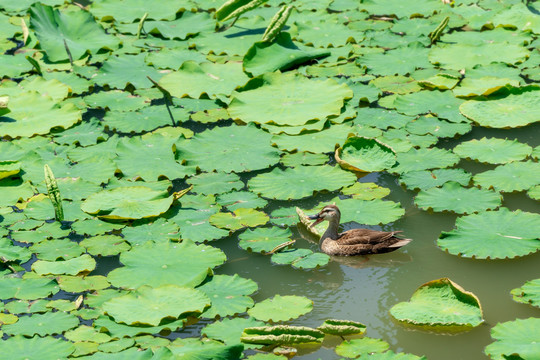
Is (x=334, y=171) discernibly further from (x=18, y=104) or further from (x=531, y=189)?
(x=18, y=104)

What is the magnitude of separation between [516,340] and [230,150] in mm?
3187

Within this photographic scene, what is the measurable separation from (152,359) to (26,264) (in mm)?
1659

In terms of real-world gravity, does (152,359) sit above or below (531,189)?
below

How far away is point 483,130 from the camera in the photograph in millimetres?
7750

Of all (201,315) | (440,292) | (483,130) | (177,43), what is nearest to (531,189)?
(483,130)

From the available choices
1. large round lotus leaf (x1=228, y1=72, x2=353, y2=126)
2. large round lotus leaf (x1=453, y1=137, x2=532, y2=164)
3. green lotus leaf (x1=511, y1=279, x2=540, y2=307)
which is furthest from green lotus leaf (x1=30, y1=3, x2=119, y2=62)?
green lotus leaf (x1=511, y1=279, x2=540, y2=307)

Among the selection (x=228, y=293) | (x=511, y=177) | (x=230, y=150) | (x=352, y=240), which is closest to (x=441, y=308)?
(x=352, y=240)

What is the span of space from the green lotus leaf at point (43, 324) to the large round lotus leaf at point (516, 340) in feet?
8.35

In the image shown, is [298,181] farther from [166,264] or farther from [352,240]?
[166,264]

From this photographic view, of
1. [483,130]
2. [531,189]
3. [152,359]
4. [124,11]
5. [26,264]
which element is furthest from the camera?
[124,11]

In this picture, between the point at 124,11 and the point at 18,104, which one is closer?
the point at 18,104

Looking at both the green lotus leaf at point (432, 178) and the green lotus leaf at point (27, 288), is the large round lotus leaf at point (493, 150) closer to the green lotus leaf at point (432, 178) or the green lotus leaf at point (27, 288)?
the green lotus leaf at point (432, 178)

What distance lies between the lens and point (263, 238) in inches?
244

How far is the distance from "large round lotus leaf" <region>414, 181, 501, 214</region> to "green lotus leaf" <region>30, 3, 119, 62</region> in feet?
13.6
